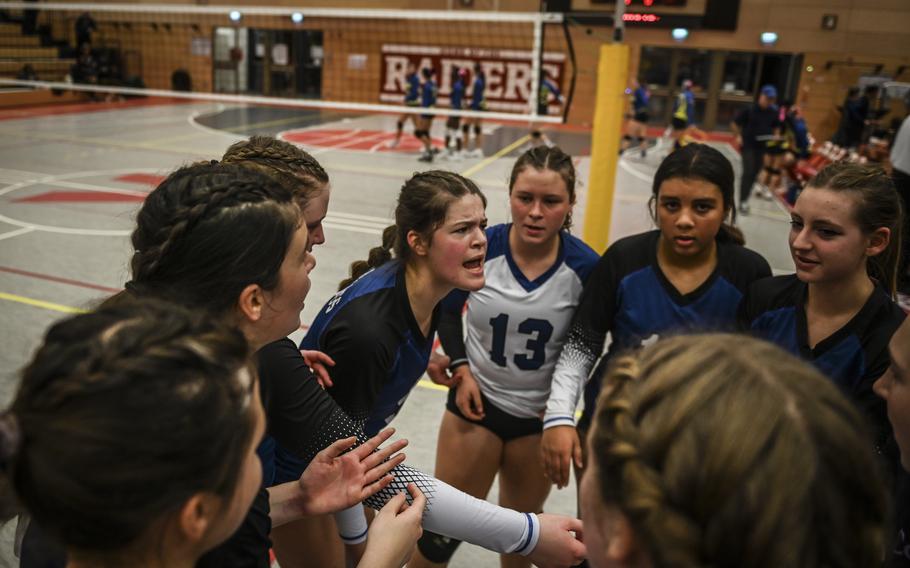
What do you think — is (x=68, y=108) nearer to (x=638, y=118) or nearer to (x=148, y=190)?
(x=148, y=190)

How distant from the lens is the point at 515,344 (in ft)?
9.36

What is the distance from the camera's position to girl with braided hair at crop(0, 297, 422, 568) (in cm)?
101

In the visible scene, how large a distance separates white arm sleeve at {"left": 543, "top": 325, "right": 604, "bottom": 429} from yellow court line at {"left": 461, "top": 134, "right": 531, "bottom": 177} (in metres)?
9.45

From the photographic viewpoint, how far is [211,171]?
1829 millimetres

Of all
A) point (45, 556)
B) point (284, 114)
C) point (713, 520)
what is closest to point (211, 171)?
point (45, 556)

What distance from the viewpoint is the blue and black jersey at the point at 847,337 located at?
2031 millimetres

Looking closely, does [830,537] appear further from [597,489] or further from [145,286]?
[145,286]

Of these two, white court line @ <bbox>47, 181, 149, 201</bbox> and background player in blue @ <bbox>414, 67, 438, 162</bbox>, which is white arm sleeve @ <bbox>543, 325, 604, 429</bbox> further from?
background player in blue @ <bbox>414, 67, 438, 162</bbox>

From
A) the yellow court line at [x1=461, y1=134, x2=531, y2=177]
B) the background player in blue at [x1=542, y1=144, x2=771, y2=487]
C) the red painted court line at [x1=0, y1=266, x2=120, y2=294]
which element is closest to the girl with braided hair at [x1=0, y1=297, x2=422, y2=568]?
the background player in blue at [x1=542, y1=144, x2=771, y2=487]

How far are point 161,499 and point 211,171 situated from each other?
102 cm

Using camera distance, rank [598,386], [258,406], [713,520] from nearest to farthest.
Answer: [713,520] < [258,406] < [598,386]

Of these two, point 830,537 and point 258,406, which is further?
point 258,406

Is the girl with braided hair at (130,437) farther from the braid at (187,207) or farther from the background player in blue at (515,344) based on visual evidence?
the background player in blue at (515,344)

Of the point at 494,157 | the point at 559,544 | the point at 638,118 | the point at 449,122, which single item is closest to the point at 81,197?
Result: the point at 449,122
